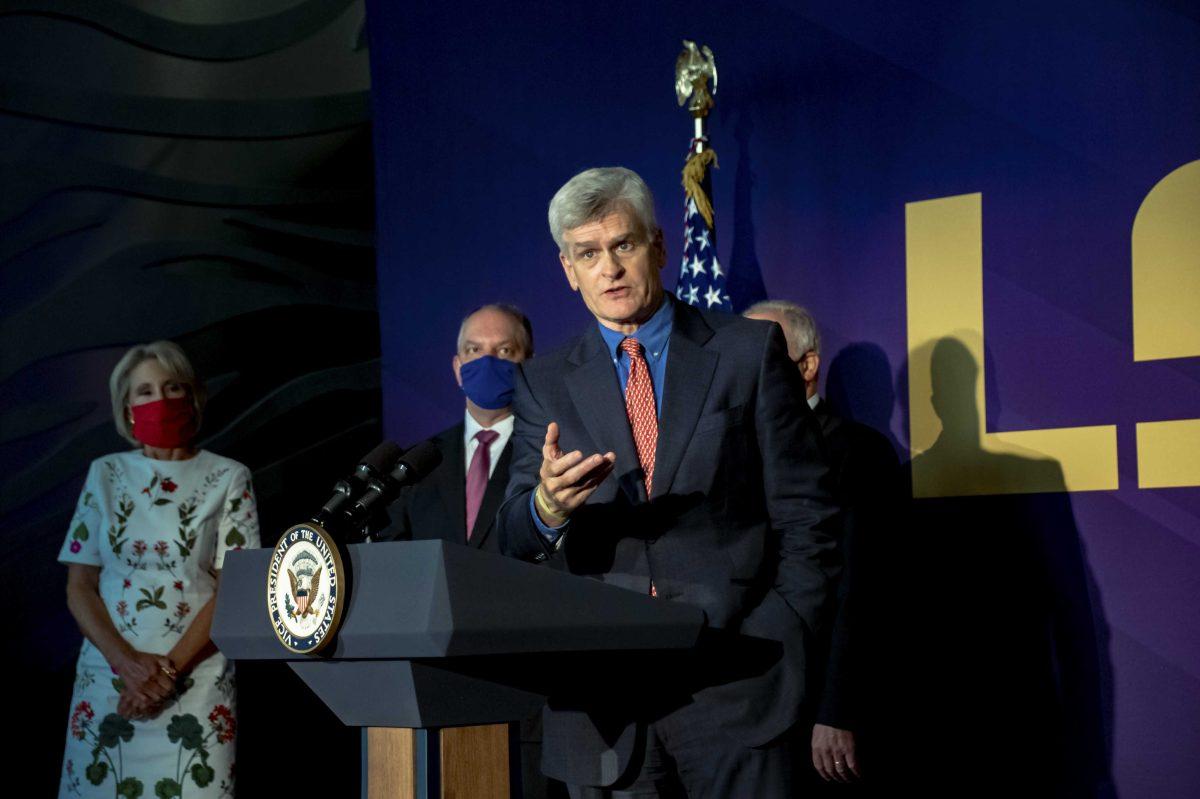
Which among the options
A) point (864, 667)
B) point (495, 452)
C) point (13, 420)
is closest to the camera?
point (864, 667)

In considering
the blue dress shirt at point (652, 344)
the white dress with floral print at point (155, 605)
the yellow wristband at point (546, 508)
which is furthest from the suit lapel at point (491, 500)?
the yellow wristband at point (546, 508)

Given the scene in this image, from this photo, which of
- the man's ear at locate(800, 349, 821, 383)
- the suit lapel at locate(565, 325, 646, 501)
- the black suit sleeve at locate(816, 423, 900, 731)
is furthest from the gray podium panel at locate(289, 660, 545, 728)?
the man's ear at locate(800, 349, 821, 383)

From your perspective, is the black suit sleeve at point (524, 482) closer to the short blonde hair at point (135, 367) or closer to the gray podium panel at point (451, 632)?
the gray podium panel at point (451, 632)

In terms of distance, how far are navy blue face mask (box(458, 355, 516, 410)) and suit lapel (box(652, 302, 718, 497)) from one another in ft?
5.00

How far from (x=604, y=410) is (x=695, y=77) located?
2354 mm

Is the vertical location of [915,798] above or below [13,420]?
below

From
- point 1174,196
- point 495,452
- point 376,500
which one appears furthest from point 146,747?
point 1174,196

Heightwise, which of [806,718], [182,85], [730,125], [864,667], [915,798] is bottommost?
[915,798]

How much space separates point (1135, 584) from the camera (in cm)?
329

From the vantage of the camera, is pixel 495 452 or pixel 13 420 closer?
pixel 495 452

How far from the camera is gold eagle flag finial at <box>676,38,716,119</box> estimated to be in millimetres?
4016

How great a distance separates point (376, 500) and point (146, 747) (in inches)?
89.6

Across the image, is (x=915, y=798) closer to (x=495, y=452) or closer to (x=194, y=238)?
(x=495, y=452)

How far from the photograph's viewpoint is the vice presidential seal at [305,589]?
149 cm
